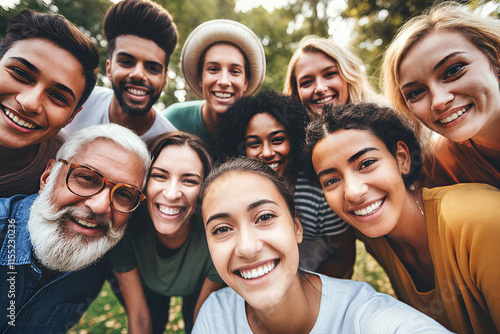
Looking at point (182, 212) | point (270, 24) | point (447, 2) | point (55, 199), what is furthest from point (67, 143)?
point (270, 24)

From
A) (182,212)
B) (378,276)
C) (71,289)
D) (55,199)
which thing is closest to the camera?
(55,199)

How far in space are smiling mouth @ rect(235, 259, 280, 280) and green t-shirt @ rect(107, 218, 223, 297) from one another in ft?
2.93

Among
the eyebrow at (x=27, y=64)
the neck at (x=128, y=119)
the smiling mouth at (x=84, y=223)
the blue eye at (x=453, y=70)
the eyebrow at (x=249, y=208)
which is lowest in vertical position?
the eyebrow at (x=249, y=208)

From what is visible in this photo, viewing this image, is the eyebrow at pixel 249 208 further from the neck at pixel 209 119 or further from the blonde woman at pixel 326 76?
the neck at pixel 209 119

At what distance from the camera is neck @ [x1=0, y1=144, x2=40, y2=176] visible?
7.56ft

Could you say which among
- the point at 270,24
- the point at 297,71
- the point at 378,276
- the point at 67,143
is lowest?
the point at 378,276

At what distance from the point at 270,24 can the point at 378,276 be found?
995 cm

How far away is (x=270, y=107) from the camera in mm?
2670

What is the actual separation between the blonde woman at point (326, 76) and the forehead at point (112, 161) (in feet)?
6.60

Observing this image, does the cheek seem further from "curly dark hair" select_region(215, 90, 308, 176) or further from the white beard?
the white beard

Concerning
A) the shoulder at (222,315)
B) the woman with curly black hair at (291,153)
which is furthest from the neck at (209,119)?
the shoulder at (222,315)

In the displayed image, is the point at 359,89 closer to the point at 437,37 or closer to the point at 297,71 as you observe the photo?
the point at 297,71

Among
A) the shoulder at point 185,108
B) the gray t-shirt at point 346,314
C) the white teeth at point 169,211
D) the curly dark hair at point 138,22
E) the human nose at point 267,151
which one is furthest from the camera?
the shoulder at point 185,108

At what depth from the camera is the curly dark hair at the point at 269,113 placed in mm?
2654
